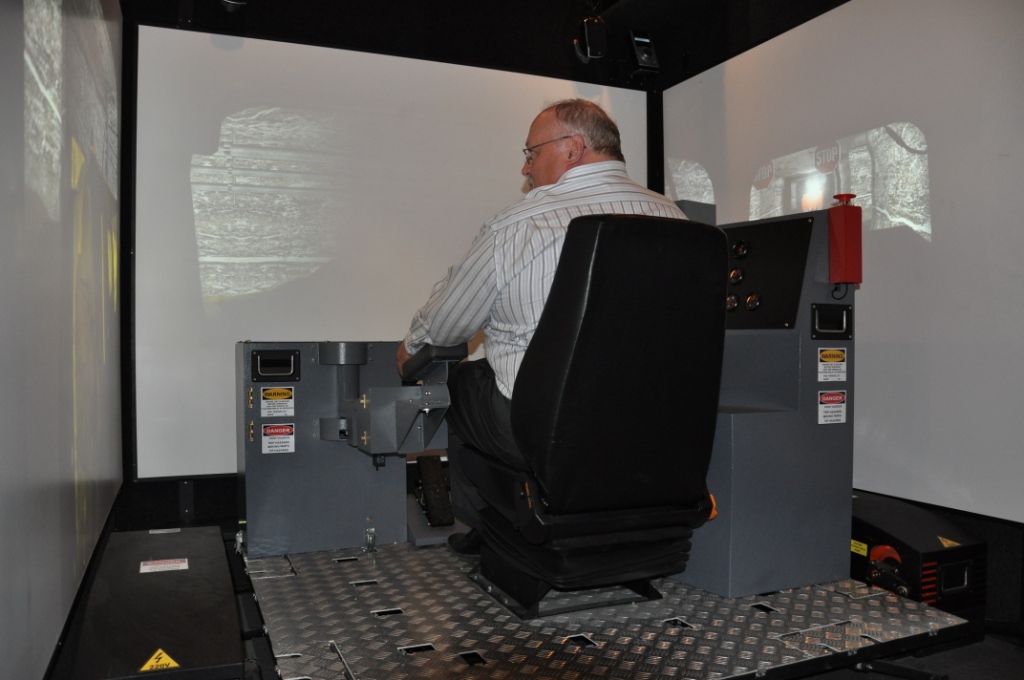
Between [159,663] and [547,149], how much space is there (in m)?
1.60

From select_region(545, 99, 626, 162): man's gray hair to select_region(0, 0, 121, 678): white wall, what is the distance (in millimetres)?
1256

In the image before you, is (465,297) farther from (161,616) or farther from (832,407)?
(832,407)

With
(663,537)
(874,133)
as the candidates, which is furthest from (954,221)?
(663,537)

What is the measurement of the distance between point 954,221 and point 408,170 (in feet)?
8.13

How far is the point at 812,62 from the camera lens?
3598 mm

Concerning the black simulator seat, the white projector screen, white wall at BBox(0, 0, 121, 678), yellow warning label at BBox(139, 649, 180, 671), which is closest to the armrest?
the black simulator seat

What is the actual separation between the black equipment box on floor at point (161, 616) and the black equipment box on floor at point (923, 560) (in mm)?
1999

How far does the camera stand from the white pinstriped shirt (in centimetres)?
188

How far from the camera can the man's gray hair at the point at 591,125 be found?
217cm

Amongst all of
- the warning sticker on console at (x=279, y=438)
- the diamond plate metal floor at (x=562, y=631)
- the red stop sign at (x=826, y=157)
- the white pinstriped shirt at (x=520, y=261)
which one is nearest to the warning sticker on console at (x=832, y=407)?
the diamond plate metal floor at (x=562, y=631)

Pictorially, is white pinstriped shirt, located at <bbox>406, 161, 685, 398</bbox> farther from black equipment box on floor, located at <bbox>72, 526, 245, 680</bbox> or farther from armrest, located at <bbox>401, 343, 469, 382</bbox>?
black equipment box on floor, located at <bbox>72, 526, 245, 680</bbox>

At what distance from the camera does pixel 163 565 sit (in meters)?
2.19

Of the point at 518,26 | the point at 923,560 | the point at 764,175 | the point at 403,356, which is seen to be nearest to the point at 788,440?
the point at 923,560

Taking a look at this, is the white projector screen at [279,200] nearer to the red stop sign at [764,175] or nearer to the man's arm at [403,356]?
the red stop sign at [764,175]
